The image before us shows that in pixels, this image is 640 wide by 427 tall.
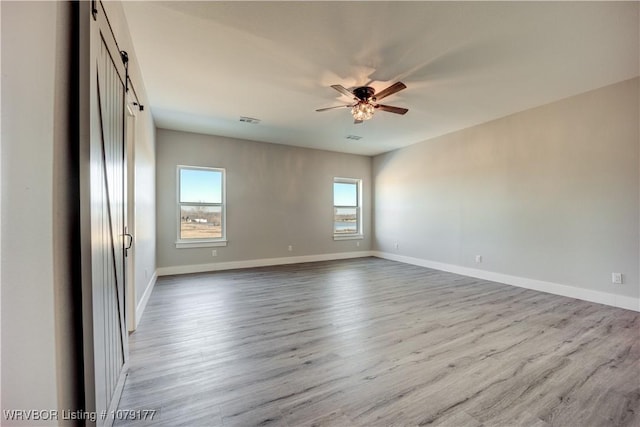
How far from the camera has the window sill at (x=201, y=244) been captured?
5.22 m

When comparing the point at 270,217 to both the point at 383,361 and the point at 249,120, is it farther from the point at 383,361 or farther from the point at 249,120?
the point at 383,361

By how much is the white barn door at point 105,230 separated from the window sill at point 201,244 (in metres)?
3.51

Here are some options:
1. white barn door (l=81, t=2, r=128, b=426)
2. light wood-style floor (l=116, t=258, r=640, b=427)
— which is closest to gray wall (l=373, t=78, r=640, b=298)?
light wood-style floor (l=116, t=258, r=640, b=427)

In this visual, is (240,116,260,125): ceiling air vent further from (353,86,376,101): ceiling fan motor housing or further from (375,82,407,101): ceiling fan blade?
(375,82,407,101): ceiling fan blade

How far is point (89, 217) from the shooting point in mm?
1158

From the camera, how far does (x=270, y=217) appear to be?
20.1 feet

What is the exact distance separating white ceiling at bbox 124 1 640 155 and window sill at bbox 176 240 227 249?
2.35 m

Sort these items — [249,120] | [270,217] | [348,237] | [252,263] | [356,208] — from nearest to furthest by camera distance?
[249,120], [252,263], [270,217], [348,237], [356,208]

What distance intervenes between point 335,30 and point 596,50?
8.48 feet

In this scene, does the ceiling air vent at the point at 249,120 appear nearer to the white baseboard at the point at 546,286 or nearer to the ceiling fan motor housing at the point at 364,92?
Answer: the ceiling fan motor housing at the point at 364,92

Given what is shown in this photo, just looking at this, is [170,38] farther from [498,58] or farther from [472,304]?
[472,304]

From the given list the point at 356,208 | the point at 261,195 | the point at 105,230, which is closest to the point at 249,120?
the point at 261,195

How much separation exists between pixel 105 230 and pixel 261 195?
4.58 m

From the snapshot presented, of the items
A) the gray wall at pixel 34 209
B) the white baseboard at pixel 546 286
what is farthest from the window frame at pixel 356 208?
the gray wall at pixel 34 209
